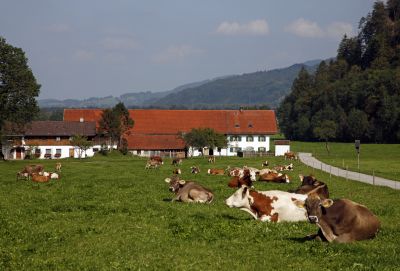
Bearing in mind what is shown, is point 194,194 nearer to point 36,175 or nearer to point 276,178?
point 276,178

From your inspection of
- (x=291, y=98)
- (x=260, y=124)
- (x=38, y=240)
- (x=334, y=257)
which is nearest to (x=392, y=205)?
(x=334, y=257)

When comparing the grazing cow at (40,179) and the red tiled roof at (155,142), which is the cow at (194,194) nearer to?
the grazing cow at (40,179)

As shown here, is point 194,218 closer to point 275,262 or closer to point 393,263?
point 275,262

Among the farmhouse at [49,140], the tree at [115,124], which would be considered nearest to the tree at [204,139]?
the tree at [115,124]

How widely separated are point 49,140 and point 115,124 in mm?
12079

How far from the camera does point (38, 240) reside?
1611 centimetres

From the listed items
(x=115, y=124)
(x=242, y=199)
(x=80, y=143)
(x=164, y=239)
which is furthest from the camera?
(x=115, y=124)

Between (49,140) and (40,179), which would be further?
(49,140)

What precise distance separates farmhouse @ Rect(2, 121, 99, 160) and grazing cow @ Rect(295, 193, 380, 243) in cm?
8245

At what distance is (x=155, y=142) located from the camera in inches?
3930

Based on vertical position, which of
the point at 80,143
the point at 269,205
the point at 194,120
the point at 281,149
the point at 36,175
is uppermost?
the point at 194,120

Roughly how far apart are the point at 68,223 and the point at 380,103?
12061 centimetres

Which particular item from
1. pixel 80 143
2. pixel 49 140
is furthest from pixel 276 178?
pixel 49 140

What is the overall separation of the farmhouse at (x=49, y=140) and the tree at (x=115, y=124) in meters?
3.28
